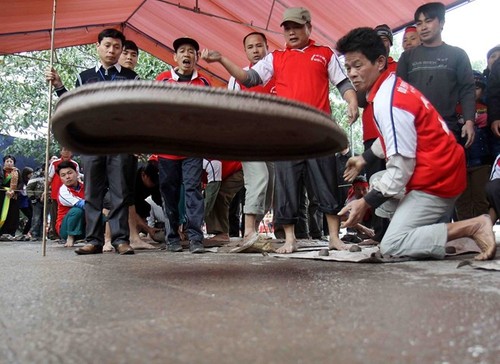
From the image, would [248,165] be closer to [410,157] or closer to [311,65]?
[311,65]

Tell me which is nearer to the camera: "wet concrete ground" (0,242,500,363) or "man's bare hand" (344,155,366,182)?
"wet concrete ground" (0,242,500,363)

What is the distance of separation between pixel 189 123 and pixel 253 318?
92 centimetres

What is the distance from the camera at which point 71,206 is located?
522cm

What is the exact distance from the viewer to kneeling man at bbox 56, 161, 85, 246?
508cm

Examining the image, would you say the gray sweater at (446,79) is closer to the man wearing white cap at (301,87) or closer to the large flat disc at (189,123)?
the man wearing white cap at (301,87)

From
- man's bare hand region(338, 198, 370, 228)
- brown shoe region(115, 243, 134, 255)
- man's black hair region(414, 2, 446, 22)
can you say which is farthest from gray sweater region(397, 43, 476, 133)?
brown shoe region(115, 243, 134, 255)

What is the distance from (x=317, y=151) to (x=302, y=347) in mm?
1430

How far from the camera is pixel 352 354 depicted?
2.80 ft

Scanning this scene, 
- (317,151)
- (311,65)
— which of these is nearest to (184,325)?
(317,151)

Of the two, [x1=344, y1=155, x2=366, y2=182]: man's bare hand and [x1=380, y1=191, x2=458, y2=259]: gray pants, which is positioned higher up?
[x1=344, y1=155, x2=366, y2=182]: man's bare hand

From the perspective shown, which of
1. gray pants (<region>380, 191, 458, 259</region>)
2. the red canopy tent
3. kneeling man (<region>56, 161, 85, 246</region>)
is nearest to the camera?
gray pants (<region>380, 191, 458, 259</region>)

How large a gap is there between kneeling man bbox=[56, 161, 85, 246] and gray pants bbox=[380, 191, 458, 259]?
11.2ft

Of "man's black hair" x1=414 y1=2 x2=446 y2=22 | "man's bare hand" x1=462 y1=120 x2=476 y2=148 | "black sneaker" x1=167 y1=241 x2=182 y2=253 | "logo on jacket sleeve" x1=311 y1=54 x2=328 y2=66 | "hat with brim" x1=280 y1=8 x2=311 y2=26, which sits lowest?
"black sneaker" x1=167 y1=241 x2=182 y2=253

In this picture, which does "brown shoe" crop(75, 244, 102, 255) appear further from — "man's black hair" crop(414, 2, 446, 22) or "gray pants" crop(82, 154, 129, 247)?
"man's black hair" crop(414, 2, 446, 22)
